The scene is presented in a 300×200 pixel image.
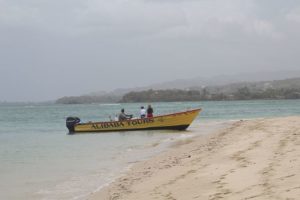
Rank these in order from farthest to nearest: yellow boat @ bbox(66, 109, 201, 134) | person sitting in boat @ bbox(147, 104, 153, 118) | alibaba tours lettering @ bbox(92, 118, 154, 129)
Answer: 1. person sitting in boat @ bbox(147, 104, 153, 118)
2. alibaba tours lettering @ bbox(92, 118, 154, 129)
3. yellow boat @ bbox(66, 109, 201, 134)

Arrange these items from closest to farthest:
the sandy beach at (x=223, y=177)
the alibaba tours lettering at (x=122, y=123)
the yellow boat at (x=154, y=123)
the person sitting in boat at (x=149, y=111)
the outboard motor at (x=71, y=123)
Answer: the sandy beach at (x=223, y=177)
the yellow boat at (x=154, y=123)
the alibaba tours lettering at (x=122, y=123)
the person sitting in boat at (x=149, y=111)
the outboard motor at (x=71, y=123)

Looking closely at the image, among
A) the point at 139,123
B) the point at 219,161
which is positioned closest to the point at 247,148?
the point at 219,161

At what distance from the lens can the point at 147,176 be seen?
10.3 m

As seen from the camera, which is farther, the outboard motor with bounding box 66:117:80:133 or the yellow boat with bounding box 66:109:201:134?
the outboard motor with bounding box 66:117:80:133

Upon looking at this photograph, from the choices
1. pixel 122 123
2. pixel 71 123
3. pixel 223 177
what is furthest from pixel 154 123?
pixel 223 177

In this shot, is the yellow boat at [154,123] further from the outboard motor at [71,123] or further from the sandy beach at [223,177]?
the sandy beach at [223,177]

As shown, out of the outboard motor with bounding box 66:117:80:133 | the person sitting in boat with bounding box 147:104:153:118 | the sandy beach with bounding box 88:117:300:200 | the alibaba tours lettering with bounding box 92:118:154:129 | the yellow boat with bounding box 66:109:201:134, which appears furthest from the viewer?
the outboard motor with bounding box 66:117:80:133

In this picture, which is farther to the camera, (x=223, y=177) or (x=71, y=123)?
(x=71, y=123)

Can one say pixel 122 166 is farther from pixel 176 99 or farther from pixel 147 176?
pixel 176 99

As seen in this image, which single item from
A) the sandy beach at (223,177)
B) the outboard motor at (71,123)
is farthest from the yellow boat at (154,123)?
the sandy beach at (223,177)

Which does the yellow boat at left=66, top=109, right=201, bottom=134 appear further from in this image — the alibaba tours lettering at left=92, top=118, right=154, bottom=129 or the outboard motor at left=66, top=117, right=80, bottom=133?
the outboard motor at left=66, top=117, right=80, bottom=133

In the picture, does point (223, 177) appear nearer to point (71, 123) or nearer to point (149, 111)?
point (149, 111)

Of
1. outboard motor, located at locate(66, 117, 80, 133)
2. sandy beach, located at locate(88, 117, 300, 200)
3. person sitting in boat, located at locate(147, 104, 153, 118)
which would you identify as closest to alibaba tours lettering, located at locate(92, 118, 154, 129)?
person sitting in boat, located at locate(147, 104, 153, 118)

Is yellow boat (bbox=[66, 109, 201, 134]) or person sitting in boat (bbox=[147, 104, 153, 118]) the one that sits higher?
person sitting in boat (bbox=[147, 104, 153, 118])
